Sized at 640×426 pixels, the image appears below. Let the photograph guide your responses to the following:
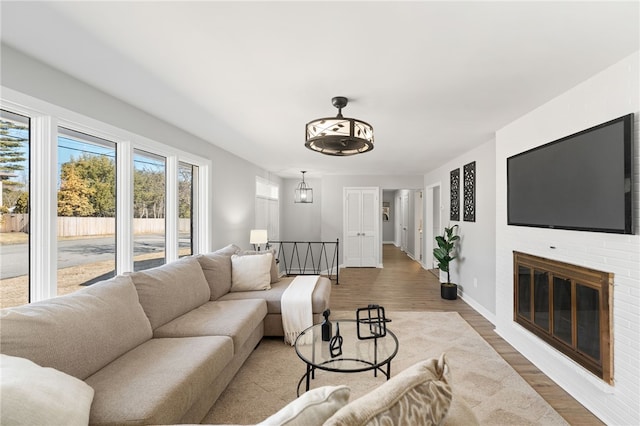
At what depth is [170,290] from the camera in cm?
256

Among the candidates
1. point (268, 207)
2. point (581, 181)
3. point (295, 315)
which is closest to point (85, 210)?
point (295, 315)

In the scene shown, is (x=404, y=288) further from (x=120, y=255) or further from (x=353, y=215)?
(x=120, y=255)

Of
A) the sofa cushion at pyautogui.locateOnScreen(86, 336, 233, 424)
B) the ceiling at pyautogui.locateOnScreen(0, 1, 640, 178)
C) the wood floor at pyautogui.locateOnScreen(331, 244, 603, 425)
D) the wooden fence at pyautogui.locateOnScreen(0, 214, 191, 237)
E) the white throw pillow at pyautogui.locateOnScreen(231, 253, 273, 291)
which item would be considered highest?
the ceiling at pyautogui.locateOnScreen(0, 1, 640, 178)

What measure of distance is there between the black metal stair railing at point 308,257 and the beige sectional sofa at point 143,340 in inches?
185

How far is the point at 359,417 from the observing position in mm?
711

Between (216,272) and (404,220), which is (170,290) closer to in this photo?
(216,272)

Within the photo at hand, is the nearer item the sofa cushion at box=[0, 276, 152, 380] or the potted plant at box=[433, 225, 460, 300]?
the sofa cushion at box=[0, 276, 152, 380]

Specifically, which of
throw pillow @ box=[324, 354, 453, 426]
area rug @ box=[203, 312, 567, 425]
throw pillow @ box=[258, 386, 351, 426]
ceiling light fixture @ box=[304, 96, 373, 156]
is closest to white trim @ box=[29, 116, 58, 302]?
area rug @ box=[203, 312, 567, 425]

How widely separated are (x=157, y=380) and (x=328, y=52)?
213 cm

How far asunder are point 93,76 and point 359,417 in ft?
8.97

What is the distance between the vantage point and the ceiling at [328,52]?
1.46m

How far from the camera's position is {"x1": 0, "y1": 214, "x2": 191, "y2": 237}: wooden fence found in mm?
1924

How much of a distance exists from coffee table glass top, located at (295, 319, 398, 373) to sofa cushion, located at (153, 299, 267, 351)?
1.63 feet

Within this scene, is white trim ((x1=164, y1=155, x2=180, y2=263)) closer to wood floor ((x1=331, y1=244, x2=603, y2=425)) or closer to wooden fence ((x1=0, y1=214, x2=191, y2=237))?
wooden fence ((x1=0, y1=214, x2=191, y2=237))
